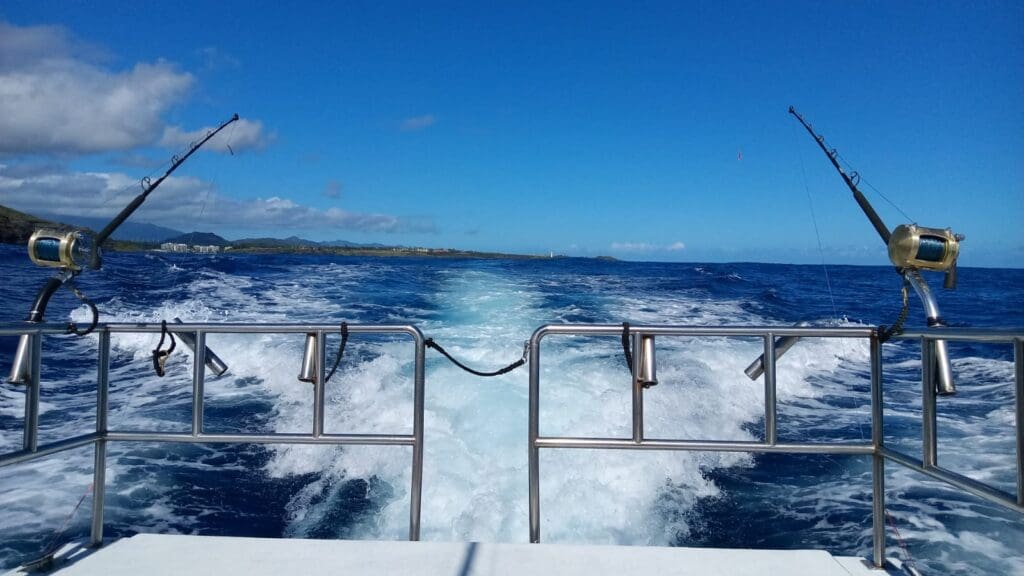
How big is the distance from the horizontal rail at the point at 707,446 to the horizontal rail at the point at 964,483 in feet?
0.48

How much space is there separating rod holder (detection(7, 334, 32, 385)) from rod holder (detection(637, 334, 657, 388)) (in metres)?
2.05

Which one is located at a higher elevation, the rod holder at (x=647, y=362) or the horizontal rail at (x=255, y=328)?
the horizontal rail at (x=255, y=328)

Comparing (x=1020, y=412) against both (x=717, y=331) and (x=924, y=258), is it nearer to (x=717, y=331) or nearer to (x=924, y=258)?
(x=924, y=258)

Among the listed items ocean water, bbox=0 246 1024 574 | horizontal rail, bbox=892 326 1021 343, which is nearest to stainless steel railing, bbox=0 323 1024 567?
horizontal rail, bbox=892 326 1021 343

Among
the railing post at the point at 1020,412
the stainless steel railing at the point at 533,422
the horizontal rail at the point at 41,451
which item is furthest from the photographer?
the stainless steel railing at the point at 533,422

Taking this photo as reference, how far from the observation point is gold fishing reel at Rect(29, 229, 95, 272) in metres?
2.17

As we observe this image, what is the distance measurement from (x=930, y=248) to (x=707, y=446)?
39.0 inches

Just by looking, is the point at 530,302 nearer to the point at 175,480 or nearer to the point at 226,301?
the point at 226,301

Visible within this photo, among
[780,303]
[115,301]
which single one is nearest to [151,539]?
[115,301]

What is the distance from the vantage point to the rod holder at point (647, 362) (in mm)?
2240

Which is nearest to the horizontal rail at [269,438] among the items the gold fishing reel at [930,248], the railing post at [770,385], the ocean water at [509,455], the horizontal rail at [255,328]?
the horizontal rail at [255,328]

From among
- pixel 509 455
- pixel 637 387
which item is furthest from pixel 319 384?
pixel 509 455

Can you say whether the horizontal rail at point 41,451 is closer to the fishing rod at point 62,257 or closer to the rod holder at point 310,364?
the fishing rod at point 62,257

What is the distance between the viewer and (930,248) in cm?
200
